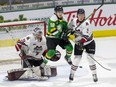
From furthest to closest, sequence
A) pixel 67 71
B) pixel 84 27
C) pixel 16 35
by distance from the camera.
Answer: pixel 16 35, pixel 67 71, pixel 84 27

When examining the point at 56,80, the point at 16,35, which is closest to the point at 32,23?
the point at 16,35

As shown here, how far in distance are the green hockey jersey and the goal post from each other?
2.84 feet

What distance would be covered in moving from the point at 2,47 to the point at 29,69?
1.32 meters

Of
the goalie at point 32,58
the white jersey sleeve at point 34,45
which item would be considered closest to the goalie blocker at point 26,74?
the goalie at point 32,58

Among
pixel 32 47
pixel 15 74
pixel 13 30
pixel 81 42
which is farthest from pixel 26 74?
pixel 13 30

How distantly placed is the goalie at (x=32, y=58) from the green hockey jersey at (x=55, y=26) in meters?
0.27

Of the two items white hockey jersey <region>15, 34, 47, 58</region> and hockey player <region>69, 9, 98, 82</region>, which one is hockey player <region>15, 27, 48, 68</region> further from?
hockey player <region>69, 9, 98, 82</region>

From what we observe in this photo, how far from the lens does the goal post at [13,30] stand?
6508 mm

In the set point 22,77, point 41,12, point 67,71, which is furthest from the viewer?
point 41,12

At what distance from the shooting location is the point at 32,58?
5.62 m

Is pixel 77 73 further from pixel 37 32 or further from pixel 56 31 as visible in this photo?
pixel 37 32

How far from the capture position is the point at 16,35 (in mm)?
6621

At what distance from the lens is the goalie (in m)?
5.49

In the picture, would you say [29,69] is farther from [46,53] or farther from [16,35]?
[16,35]
